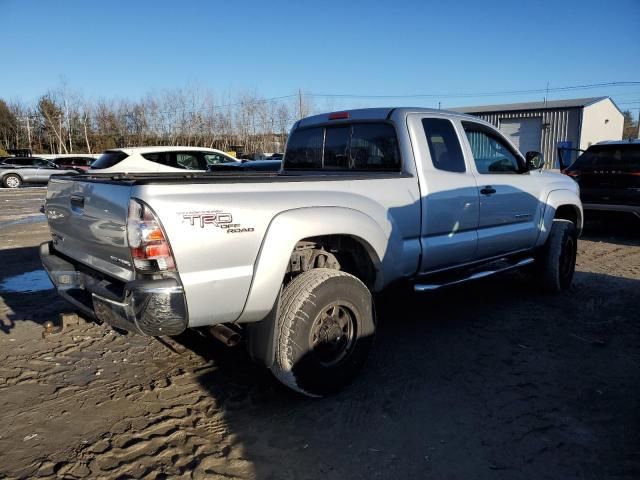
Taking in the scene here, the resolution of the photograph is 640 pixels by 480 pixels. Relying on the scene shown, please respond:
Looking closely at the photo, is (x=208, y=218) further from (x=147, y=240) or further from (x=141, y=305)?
(x=141, y=305)

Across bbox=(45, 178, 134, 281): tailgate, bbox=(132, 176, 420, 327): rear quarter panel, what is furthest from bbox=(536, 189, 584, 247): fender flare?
bbox=(45, 178, 134, 281): tailgate

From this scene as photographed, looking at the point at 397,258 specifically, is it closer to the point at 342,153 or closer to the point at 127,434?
the point at 342,153

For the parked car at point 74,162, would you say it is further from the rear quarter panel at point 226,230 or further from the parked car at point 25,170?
the rear quarter panel at point 226,230

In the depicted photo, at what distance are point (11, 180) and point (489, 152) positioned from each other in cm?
2604

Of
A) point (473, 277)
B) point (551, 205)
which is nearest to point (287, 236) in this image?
point (473, 277)

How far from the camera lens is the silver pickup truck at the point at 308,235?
2785 millimetres

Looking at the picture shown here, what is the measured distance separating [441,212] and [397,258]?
0.65 m

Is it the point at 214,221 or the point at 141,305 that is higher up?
the point at 214,221

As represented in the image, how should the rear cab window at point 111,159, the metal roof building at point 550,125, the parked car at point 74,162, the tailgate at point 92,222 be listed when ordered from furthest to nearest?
the metal roof building at point 550,125
the parked car at point 74,162
the rear cab window at point 111,159
the tailgate at point 92,222

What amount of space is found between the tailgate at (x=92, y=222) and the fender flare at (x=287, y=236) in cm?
73

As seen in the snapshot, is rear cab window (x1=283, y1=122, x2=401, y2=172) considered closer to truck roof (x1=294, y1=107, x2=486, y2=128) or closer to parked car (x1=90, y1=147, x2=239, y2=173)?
truck roof (x1=294, y1=107, x2=486, y2=128)

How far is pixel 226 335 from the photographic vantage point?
3.32 m

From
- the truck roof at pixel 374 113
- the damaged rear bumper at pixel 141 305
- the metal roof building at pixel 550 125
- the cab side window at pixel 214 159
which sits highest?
the metal roof building at pixel 550 125

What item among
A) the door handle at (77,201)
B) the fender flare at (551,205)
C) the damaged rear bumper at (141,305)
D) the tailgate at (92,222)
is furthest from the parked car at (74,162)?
the damaged rear bumper at (141,305)
